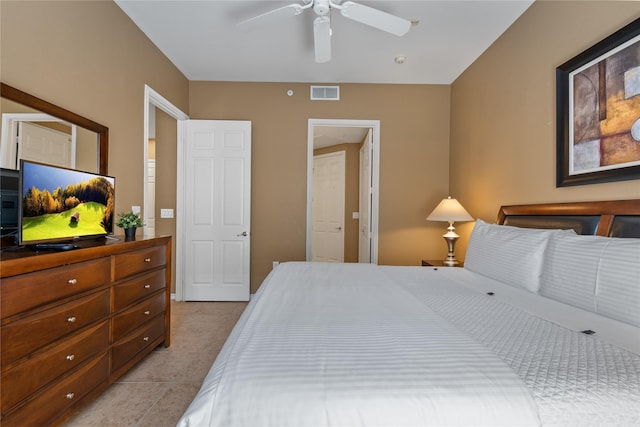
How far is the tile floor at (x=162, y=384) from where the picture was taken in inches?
62.0

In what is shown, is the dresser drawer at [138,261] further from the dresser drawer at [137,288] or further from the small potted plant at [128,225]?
the small potted plant at [128,225]

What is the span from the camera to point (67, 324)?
4.50ft

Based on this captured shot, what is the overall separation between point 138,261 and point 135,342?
22.0 inches

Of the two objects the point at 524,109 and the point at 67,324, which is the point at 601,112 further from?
the point at 67,324

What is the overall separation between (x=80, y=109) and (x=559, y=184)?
11.2ft

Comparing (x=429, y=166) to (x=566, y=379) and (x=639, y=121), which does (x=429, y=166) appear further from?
(x=566, y=379)

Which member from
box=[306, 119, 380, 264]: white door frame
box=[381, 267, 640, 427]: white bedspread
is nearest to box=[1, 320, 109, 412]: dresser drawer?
box=[381, 267, 640, 427]: white bedspread

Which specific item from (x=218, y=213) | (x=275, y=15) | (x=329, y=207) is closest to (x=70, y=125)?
(x=275, y=15)

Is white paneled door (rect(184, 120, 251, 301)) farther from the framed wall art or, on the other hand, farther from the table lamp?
the framed wall art

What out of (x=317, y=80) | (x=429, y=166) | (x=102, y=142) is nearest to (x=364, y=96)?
(x=317, y=80)

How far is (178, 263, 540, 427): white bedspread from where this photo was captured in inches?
28.5

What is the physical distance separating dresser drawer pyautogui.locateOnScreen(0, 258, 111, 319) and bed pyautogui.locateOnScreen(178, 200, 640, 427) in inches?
36.5

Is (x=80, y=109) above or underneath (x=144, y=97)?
underneath

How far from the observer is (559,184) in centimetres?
195
